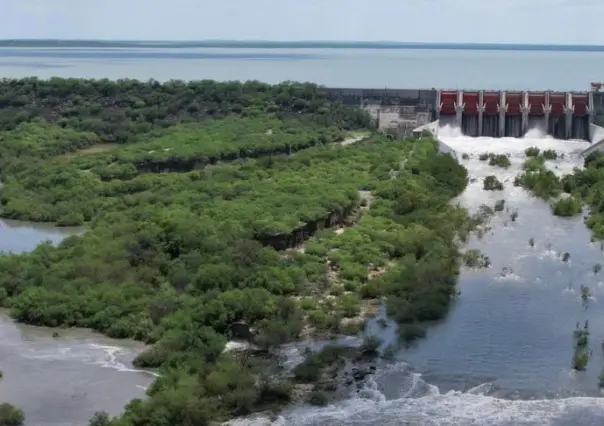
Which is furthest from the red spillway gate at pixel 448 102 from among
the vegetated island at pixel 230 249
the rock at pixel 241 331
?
the rock at pixel 241 331

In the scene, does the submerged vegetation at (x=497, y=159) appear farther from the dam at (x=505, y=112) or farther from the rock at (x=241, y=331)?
the rock at (x=241, y=331)

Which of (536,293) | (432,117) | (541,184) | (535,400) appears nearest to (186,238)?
(536,293)

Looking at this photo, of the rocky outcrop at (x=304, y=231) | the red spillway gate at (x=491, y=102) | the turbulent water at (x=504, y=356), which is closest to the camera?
the turbulent water at (x=504, y=356)

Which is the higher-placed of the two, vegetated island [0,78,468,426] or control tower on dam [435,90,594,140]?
control tower on dam [435,90,594,140]

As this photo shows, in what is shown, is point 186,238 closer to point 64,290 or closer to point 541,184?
point 64,290

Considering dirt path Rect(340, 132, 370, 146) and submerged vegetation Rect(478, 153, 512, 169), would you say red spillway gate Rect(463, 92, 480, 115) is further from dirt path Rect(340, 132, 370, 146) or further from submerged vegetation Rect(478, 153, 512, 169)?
dirt path Rect(340, 132, 370, 146)

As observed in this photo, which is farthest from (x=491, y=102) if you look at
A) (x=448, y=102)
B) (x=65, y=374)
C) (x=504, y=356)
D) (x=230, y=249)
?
(x=65, y=374)

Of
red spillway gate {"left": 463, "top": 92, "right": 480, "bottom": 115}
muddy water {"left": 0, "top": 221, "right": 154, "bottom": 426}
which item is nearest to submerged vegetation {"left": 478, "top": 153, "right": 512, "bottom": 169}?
red spillway gate {"left": 463, "top": 92, "right": 480, "bottom": 115}
